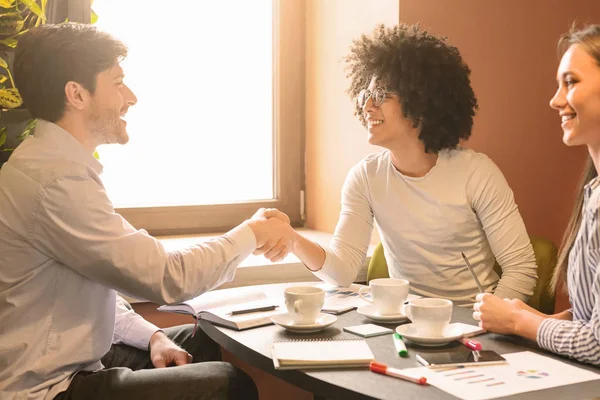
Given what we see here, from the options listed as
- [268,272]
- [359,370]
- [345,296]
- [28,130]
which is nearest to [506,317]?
[359,370]

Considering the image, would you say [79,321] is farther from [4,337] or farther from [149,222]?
[149,222]

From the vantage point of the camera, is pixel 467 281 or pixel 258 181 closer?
pixel 467 281

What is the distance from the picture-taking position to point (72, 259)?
1.44m

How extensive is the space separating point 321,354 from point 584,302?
545 millimetres

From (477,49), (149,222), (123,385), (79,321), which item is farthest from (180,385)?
(477,49)

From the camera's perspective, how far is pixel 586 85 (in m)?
1.50

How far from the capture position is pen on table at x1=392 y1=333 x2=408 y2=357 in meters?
1.28

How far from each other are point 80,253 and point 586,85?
114cm

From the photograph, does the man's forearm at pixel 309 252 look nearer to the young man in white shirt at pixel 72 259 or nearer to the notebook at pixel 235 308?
the notebook at pixel 235 308

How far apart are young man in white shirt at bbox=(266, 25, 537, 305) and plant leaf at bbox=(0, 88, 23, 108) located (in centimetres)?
91

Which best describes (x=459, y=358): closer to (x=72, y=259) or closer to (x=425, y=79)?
(x=72, y=259)

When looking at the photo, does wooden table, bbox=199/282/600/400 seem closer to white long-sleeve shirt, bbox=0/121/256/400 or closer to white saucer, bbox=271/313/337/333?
white saucer, bbox=271/313/337/333

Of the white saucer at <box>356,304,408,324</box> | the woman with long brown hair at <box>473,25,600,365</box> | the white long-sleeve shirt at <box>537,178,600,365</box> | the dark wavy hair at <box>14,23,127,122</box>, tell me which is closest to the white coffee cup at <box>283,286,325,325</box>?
the white saucer at <box>356,304,408,324</box>

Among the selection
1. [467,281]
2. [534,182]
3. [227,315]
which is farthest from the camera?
[534,182]
